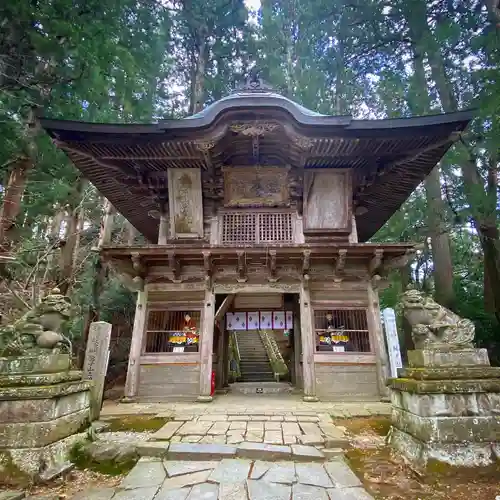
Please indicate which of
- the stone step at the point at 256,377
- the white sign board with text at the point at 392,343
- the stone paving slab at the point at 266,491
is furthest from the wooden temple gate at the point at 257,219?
the stone step at the point at 256,377

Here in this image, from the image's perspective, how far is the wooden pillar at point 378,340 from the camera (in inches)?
276

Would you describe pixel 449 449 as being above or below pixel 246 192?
below

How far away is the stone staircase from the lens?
15141mm

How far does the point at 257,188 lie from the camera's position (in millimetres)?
8328

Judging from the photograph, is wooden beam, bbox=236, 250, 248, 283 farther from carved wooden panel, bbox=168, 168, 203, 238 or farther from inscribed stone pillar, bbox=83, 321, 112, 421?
inscribed stone pillar, bbox=83, 321, 112, 421

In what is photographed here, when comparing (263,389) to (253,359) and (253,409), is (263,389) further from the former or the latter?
(253,359)

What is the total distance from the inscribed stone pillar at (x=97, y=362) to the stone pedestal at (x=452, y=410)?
4.89m

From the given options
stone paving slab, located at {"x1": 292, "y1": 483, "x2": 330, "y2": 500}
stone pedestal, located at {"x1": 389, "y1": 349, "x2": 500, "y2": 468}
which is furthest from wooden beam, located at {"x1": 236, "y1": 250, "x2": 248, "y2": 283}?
stone paving slab, located at {"x1": 292, "y1": 483, "x2": 330, "y2": 500}

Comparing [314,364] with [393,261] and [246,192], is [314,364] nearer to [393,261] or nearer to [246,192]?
[393,261]

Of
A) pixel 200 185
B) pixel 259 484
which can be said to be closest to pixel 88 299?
pixel 200 185

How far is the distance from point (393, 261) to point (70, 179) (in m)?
10.6

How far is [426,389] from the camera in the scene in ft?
11.8

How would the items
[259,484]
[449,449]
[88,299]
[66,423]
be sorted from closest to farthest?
[259,484], [449,449], [66,423], [88,299]

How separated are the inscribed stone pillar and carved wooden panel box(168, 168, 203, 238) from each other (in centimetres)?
314
